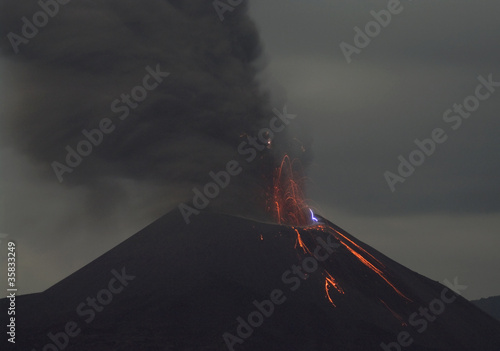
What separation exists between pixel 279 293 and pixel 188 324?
11.6m

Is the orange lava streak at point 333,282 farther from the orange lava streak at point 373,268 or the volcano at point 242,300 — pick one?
the orange lava streak at point 373,268

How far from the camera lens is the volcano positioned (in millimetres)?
69625

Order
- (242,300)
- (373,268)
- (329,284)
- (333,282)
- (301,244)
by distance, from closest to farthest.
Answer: (242,300) < (329,284) < (333,282) < (301,244) < (373,268)

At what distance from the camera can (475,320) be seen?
94812 millimetres

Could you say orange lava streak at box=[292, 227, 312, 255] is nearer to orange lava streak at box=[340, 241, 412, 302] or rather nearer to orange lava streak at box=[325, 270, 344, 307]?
orange lava streak at box=[325, 270, 344, 307]

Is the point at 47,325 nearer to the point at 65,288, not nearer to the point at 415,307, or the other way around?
the point at 65,288

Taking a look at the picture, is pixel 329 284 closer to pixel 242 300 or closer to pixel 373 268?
pixel 242 300

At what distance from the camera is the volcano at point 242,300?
6962 centimetres

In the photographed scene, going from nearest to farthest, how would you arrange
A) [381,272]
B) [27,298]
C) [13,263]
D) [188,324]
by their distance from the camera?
[13,263] → [188,324] → [27,298] → [381,272]

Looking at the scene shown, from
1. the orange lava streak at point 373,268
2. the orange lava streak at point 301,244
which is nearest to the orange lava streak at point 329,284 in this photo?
the orange lava streak at point 301,244

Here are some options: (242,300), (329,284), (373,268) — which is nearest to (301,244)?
(329,284)

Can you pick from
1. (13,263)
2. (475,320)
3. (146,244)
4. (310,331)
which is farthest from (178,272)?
(475,320)

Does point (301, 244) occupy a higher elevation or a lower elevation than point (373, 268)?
higher

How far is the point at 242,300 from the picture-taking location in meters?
75.8
